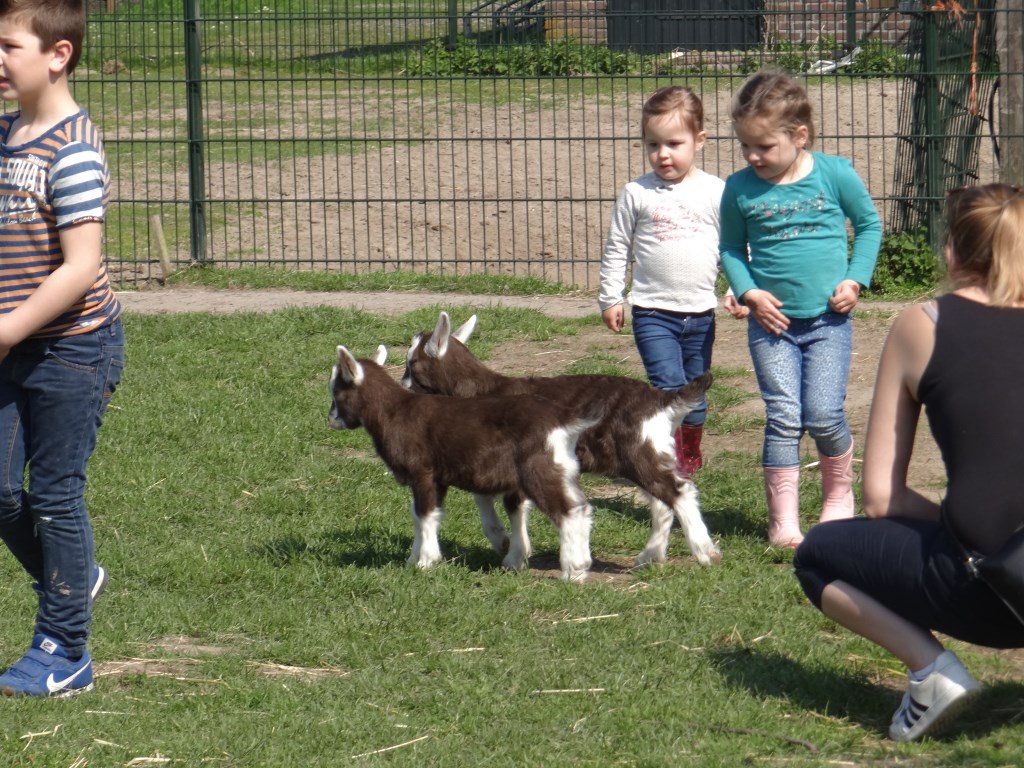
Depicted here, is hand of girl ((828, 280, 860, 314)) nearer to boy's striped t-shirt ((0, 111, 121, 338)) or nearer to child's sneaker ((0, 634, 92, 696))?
boy's striped t-shirt ((0, 111, 121, 338))

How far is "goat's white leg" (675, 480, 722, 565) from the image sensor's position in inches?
246

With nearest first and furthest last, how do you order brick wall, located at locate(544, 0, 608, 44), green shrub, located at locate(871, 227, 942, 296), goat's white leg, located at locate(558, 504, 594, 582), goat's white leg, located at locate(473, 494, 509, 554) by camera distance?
1. goat's white leg, located at locate(558, 504, 594, 582)
2. goat's white leg, located at locate(473, 494, 509, 554)
3. green shrub, located at locate(871, 227, 942, 296)
4. brick wall, located at locate(544, 0, 608, 44)

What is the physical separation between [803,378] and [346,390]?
2.02 m

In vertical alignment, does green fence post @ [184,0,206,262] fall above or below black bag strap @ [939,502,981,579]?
above

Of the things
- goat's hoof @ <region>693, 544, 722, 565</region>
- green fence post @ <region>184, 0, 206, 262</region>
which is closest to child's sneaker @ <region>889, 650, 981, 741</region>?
goat's hoof @ <region>693, 544, 722, 565</region>

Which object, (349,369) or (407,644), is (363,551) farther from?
(407,644)

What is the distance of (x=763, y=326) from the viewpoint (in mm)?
6320

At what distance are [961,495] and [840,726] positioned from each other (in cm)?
87

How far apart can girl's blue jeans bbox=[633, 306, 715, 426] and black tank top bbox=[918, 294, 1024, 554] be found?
288 cm

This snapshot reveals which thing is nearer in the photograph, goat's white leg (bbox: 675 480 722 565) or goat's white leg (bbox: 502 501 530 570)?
goat's white leg (bbox: 675 480 722 565)

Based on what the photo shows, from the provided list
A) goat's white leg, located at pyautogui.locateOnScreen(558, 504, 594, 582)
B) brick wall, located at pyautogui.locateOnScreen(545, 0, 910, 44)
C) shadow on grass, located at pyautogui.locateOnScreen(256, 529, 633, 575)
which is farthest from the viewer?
brick wall, located at pyautogui.locateOnScreen(545, 0, 910, 44)

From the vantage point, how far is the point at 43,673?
4812 mm

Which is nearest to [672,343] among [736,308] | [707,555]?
[736,308]

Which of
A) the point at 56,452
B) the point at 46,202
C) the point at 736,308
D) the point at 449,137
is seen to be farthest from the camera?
the point at 449,137
